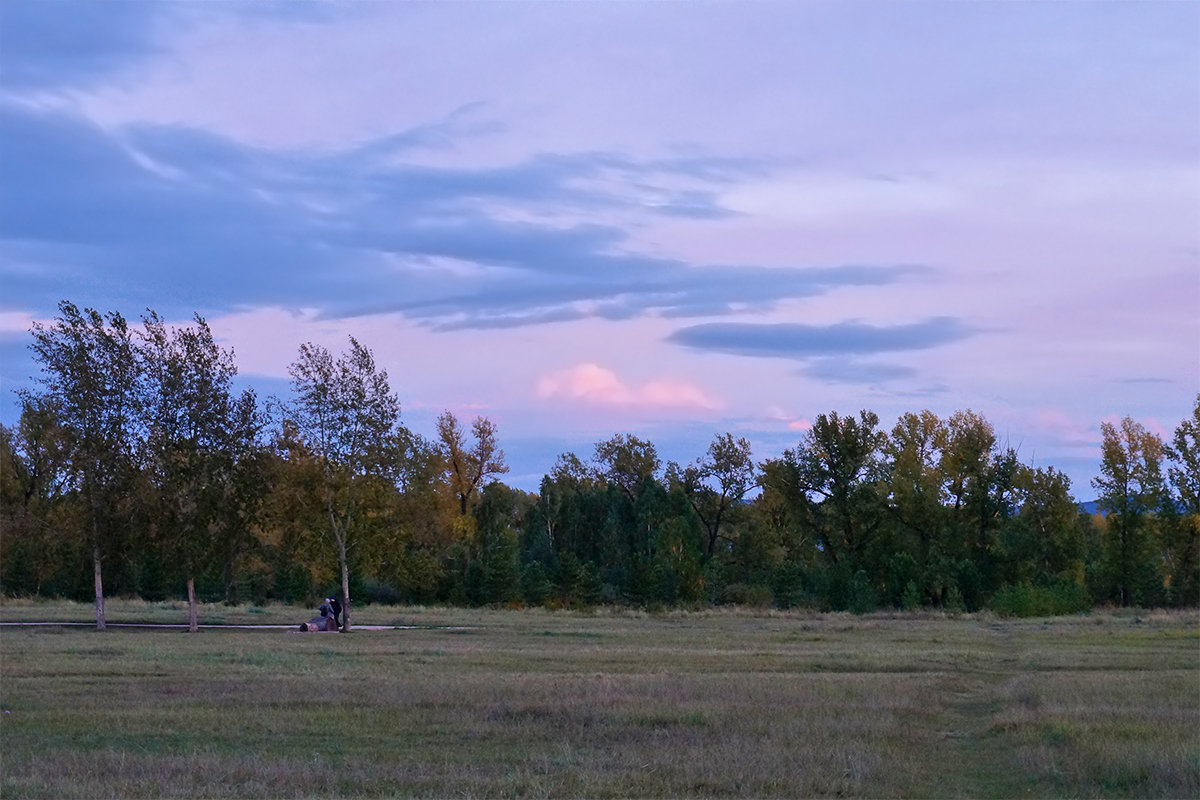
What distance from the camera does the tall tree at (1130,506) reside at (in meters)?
73.8

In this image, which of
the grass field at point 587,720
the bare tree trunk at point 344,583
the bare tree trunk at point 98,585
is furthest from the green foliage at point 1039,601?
the bare tree trunk at point 98,585

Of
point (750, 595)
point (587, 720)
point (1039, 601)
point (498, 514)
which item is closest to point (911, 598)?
point (1039, 601)

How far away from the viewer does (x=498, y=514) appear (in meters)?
85.1

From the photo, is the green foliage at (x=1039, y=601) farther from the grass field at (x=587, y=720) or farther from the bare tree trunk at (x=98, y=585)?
the bare tree trunk at (x=98, y=585)

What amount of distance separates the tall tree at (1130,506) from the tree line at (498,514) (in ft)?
0.49

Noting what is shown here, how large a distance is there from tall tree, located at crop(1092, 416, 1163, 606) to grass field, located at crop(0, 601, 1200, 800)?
1716 inches

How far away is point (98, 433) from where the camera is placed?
43438 millimetres

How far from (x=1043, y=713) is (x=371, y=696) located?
11.0 metres

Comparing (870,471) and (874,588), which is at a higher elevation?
(870,471)

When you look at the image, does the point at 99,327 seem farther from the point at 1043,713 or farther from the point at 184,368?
the point at 1043,713

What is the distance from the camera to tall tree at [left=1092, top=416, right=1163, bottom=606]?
242ft

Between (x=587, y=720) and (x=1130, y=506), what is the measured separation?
68845 millimetres

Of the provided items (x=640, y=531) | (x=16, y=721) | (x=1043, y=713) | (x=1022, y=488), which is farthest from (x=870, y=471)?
(x=16, y=721)

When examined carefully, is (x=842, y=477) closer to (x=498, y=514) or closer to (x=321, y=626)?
(x=498, y=514)
